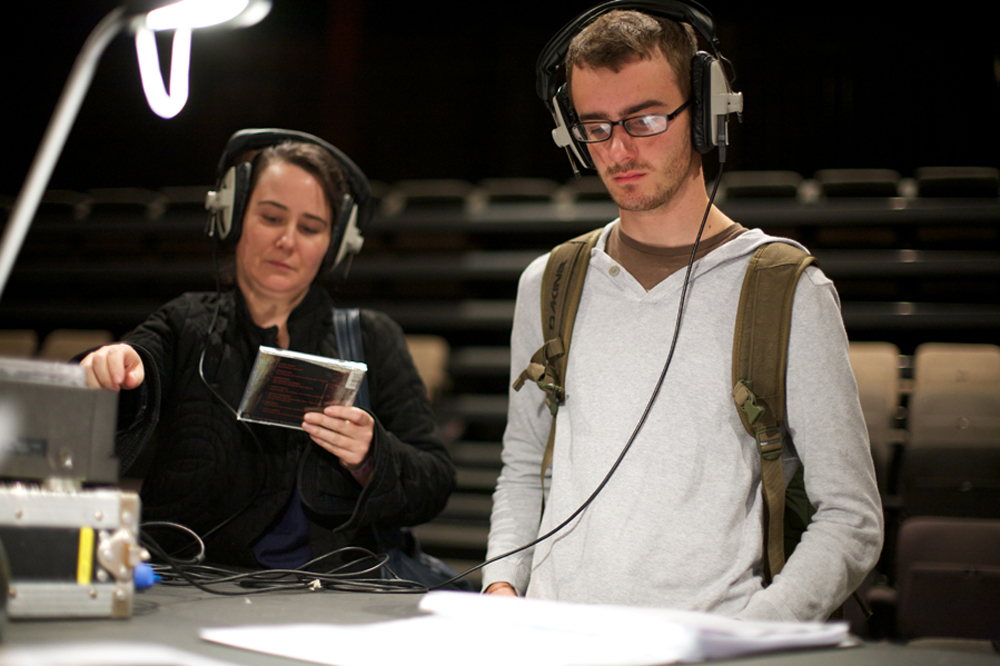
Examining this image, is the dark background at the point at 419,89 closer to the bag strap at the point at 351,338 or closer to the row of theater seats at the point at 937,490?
the row of theater seats at the point at 937,490

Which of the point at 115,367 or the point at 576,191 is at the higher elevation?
the point at 576,191

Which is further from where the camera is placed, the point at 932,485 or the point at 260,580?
the point at 932,485

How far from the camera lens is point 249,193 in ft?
6.05

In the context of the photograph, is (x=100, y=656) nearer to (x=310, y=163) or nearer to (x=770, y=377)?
(x=770, y=377)

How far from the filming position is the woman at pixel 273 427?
5.09 feet

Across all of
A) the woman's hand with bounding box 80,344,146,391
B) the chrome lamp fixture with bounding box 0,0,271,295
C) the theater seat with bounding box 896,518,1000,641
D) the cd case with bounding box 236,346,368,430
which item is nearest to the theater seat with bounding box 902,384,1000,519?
the theater seat with bounding box 896,518,1000,641

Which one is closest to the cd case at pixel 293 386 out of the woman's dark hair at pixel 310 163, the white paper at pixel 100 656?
the woman's dark hair at pixel 310 163

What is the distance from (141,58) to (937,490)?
2.99 m

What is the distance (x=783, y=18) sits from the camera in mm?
6289

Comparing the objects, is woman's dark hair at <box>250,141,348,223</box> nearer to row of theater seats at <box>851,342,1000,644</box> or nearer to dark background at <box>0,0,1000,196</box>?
row of theater seats at <box>851,342,1000,644</box>

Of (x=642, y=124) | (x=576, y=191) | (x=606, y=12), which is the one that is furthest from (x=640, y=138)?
(x=576, y=191)

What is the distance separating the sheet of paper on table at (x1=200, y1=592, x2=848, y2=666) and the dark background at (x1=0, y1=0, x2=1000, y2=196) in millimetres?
5824

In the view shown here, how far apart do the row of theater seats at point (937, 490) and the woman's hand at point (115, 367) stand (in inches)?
72.4

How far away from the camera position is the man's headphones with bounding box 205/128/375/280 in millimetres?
1807
